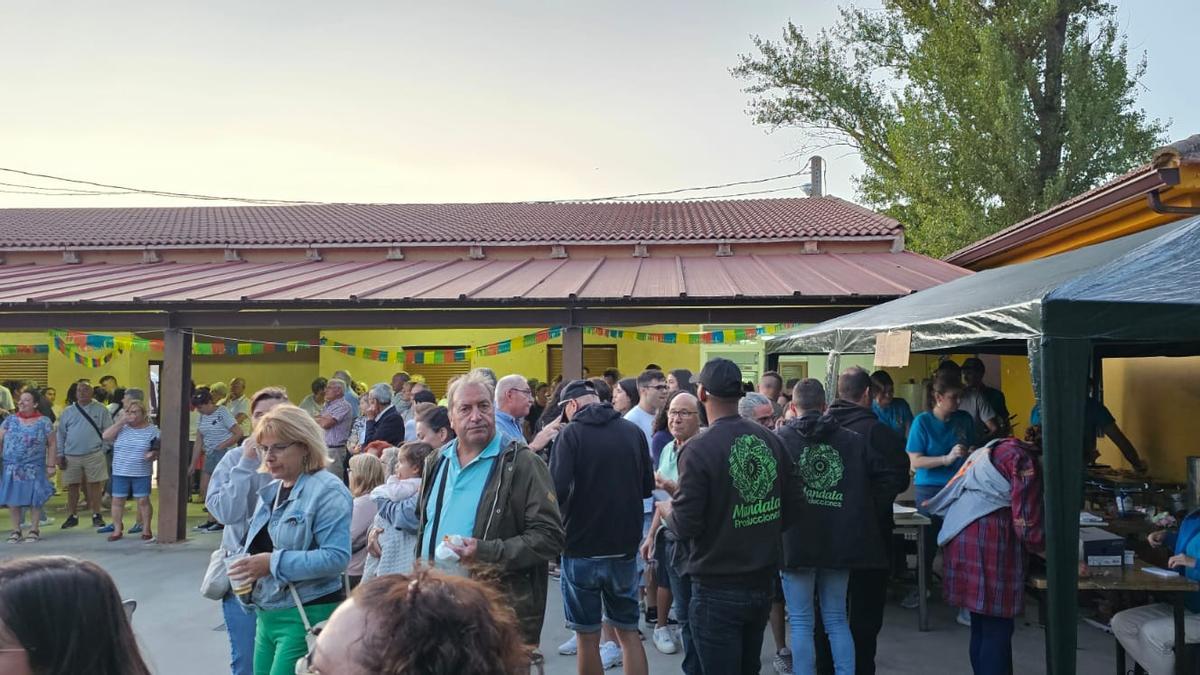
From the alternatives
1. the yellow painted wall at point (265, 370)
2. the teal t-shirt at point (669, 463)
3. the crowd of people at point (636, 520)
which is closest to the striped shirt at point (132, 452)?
the crowd of people at point (636, 520)

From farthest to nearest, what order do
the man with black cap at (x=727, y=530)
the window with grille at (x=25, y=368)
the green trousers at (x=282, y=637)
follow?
the window with grille at (x=25, y=368), the man with black cap at (x=727, y=530), the green trousers at (x=282, y=637)

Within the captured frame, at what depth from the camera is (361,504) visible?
14.5 ft

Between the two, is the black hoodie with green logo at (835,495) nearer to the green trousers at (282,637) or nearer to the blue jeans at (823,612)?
the blue jeans at (823,612)

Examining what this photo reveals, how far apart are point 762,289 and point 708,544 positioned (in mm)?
6357

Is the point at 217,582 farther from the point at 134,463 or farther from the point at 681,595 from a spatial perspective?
the point at 134,463

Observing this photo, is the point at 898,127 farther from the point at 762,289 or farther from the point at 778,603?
the point at 778,603

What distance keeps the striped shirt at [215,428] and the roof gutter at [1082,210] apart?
917cm

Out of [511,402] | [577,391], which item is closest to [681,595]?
[577,391]

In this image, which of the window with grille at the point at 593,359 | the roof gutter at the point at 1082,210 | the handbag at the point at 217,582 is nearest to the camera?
the handbag at the point at 217,582

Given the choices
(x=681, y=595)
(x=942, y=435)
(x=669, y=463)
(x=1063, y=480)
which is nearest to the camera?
(x=1063, y=480)

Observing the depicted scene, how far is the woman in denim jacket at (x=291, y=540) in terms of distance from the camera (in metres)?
3.02

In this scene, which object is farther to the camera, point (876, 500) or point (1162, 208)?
point (1162, 208)

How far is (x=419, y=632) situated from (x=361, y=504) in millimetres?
3483

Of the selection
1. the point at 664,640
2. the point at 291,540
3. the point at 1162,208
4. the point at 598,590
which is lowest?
the point at 664,640
